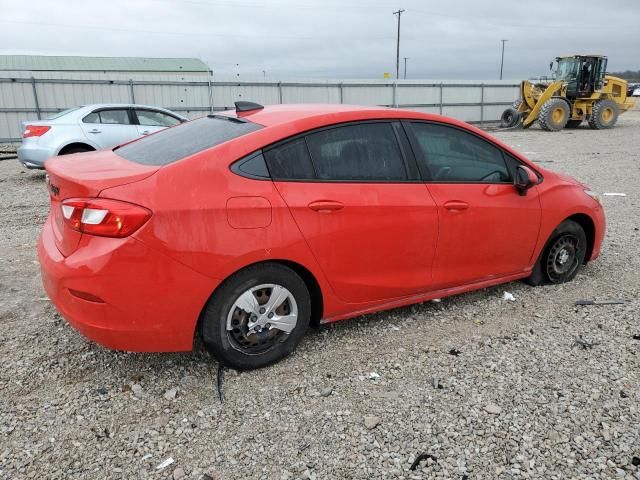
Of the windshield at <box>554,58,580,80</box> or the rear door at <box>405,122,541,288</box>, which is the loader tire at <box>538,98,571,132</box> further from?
the rear door at <box>405,122,541,288</box>

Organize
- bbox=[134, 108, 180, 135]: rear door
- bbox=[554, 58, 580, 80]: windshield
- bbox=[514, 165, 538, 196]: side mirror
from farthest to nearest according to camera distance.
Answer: bbox=[554, 58, 580, 80]: windshield → bbox=[134, 108, 180, 135]: rear door → bbox=[514, 165, 538, 196]: side mirror

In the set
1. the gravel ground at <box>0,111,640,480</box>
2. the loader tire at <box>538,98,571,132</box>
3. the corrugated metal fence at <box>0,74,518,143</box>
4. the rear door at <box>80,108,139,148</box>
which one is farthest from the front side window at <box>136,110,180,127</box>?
the loader tire at <box>538,98,571,132</box>

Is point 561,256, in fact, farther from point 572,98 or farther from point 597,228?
point 572,98

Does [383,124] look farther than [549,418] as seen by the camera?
Yes

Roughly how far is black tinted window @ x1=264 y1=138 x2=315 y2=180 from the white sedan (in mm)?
6582

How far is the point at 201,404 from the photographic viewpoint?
284cm

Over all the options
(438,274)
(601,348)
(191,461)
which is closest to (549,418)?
(601,348)

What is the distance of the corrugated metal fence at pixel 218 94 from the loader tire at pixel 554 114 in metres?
4.84

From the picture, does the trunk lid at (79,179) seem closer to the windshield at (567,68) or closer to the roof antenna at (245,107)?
the roof antenna at (245,107)

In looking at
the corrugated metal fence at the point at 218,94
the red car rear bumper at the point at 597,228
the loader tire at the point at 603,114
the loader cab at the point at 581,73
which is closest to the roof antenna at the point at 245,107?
the red car rear bumper at the point at 597,228

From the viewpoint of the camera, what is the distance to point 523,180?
156 inches

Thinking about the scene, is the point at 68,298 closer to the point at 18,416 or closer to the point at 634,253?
the point at 18,416

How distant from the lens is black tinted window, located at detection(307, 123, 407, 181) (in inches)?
126

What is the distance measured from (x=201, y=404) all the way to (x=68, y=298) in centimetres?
91
